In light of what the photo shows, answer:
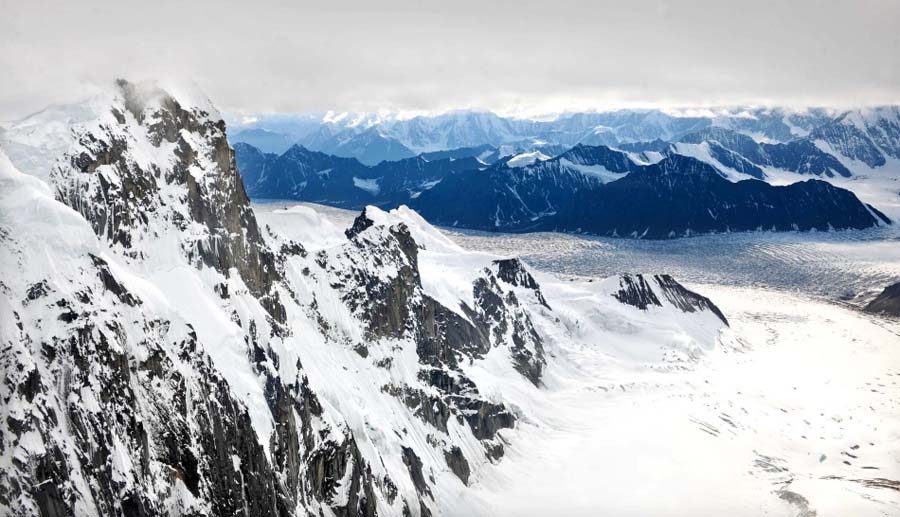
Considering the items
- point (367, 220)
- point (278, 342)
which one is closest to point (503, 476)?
point (278, 342)

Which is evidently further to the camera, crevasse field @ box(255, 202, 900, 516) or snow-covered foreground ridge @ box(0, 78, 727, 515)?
crevasse field @ box(255, 202, 900, 516)

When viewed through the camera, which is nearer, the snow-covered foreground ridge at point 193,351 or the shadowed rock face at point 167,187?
the snow-covered foreground ridge at point 193,351

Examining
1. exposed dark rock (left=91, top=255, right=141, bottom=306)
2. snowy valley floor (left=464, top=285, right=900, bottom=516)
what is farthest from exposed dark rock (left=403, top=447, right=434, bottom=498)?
exposed dark rock (left=91, top=255, right=141, bottom=306)

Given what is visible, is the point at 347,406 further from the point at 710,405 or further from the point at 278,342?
the point at 710,405

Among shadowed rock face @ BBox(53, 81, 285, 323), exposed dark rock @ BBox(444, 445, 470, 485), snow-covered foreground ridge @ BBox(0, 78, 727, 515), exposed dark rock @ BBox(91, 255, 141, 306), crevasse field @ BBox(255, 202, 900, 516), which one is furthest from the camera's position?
exposed dark rock @ BBox(444, 445, 470, 485)

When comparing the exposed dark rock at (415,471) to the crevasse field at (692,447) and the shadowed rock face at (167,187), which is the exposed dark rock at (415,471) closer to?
the crevasse field at (692,447)

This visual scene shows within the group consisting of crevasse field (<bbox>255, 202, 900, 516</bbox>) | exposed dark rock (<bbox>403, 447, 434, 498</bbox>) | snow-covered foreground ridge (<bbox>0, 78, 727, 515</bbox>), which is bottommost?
crevasse field (<bbox>255, 202, 900, 516</bbox>)

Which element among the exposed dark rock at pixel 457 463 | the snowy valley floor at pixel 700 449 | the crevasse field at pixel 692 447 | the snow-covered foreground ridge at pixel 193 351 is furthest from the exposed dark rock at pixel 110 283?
the snowy valley floor at pixel 700 449

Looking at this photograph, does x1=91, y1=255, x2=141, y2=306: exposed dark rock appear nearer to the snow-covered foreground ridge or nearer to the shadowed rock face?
the snow-covered foreground ridge

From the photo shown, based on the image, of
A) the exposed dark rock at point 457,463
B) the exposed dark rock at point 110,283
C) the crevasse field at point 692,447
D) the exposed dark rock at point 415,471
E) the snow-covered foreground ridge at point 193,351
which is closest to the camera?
the snow-covered foreground ridge at point 193,351

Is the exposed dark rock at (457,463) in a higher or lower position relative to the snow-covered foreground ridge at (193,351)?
lower
